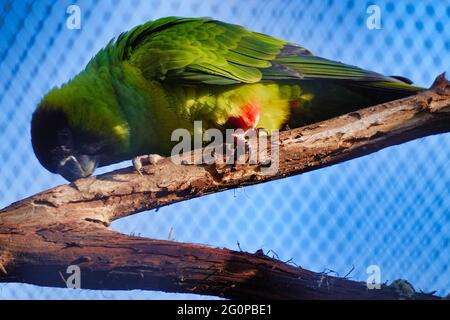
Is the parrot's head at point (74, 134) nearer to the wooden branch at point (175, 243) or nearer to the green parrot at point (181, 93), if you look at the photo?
the green parrot at point (181, 93)

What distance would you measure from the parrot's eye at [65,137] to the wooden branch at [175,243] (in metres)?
0.37

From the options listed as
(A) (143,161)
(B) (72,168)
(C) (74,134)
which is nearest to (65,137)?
(C) (74,134)

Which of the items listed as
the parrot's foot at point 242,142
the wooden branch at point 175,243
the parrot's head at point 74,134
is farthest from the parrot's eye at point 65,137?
the parrot's foot at point 242,142

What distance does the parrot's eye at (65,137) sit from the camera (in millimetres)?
2312

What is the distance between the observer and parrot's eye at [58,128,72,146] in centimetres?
231

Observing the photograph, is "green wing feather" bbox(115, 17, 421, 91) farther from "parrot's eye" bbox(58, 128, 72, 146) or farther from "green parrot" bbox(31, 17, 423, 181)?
"parrot's eye" bbox(58, 128, 72, 146)

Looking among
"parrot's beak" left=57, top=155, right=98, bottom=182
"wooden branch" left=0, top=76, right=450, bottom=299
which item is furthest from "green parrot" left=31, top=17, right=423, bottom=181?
"wooden branch" left=0, top=76, right=450, bottom=299

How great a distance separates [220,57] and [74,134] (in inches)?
29.5

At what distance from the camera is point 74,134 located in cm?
235

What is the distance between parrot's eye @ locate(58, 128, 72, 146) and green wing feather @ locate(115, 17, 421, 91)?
0.43m

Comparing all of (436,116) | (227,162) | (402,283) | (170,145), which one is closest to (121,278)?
(227,162)

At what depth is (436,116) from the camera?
2.01m

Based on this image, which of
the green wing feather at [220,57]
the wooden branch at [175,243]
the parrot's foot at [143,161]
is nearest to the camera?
the wooden branch at [175,243]
